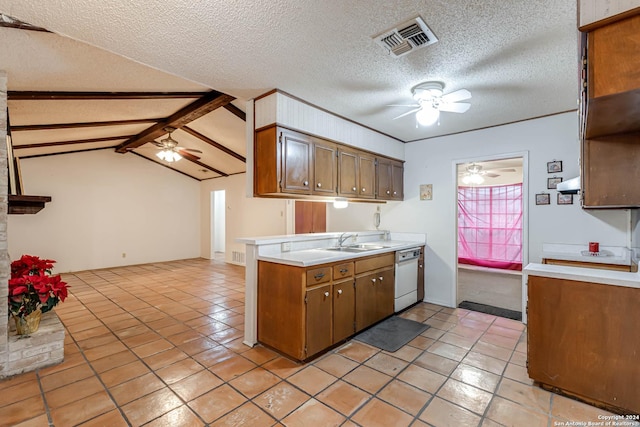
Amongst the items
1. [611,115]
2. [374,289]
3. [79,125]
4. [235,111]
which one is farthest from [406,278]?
[79,125]

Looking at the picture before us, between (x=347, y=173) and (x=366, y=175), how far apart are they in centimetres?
41

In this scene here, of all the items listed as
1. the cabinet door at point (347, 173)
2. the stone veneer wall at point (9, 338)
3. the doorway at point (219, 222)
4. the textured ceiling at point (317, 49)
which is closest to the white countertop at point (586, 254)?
the textured ceiling at point (317, 49)

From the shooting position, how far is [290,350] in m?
2.56

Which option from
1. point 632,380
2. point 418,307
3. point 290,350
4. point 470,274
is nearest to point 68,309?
point 290,350

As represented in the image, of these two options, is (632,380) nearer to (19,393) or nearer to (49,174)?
(19,393)

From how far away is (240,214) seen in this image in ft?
24.5

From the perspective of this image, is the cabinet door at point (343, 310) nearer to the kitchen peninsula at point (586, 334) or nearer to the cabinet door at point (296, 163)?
the cabinet door at point (296, 163)

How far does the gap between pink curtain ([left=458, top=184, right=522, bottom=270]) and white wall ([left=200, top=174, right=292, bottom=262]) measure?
470cm

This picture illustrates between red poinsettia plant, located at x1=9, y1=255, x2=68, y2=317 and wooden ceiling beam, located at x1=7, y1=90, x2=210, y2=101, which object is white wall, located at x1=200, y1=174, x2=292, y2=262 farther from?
red poinsettia plant, located at x1=9, y1=255, x2=68, y2=317

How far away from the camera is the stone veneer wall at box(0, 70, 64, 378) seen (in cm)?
221

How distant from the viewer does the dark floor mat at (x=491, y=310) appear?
3727 mm

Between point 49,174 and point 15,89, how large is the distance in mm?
4329

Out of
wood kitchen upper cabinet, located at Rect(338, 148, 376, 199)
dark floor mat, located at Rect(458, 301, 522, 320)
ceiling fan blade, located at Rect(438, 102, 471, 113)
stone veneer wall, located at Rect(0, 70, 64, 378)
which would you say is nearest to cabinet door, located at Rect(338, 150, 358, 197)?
wood kitchen upper cabinet, located at Rect(338, 148, 376, 199)

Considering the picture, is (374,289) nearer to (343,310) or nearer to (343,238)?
→ (343,310)
